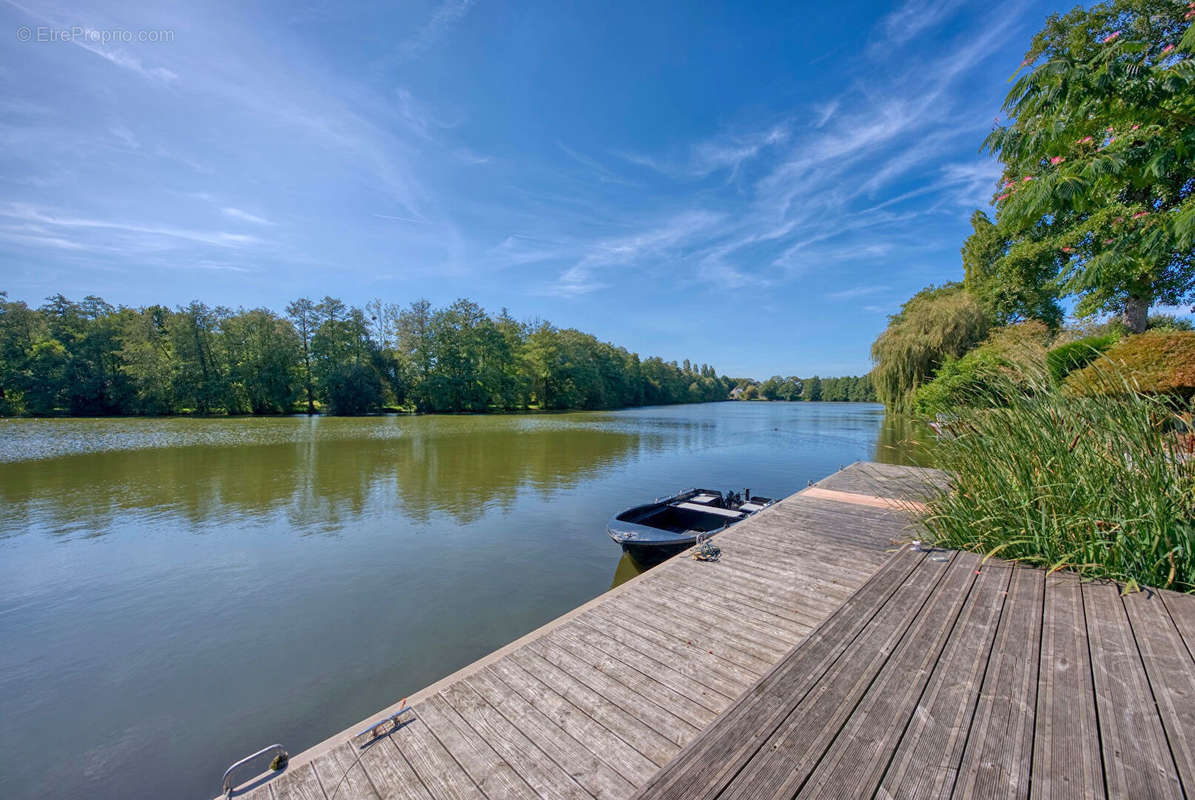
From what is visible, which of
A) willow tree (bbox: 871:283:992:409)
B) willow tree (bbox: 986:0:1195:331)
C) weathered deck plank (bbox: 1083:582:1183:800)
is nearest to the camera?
weathered deck plank (bbox: 1083:582:1183:800)

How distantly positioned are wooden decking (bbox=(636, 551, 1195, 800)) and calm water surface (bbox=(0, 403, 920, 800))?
3.58 metres

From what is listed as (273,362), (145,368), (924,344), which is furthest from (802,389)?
(145,368)

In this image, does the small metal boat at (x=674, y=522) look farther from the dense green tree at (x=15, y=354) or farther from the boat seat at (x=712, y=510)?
the dense green tree at (x=15, y=354)

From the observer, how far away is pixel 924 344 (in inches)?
817

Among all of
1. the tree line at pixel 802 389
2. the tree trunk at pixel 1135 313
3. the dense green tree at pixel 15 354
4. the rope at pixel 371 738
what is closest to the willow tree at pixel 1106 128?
the rope at pixel 371 738

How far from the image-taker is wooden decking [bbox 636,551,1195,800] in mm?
1302

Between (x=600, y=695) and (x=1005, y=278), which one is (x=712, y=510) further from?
(x=1005, y=278)

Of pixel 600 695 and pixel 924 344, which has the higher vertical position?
pixel 924 344

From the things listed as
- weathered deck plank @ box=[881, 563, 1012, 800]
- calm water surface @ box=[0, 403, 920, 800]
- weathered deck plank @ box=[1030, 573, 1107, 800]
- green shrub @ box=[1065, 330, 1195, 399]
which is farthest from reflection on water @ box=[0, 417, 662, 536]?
green shrub @ box=[1065, 330, 1195, 399]

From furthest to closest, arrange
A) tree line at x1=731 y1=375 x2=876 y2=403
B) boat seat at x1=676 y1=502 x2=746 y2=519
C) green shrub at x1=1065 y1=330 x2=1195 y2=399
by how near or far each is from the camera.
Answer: tree line at x1=731 y1=375 x2=876 y2=403 < boat seat at x1=676 y1=502 x2=746 y2=519 < green shrub at x1=1065 y1=330 x2=1195 y2=399

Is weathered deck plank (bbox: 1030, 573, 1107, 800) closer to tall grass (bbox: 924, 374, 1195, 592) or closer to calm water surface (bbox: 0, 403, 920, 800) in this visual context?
tall grass (bbox: 924, 374, 1195, 592)

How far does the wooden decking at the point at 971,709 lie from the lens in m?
1.30

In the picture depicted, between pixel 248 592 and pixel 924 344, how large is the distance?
25036mm

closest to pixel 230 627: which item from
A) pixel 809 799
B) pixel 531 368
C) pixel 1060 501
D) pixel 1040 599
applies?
pixel 809 799
